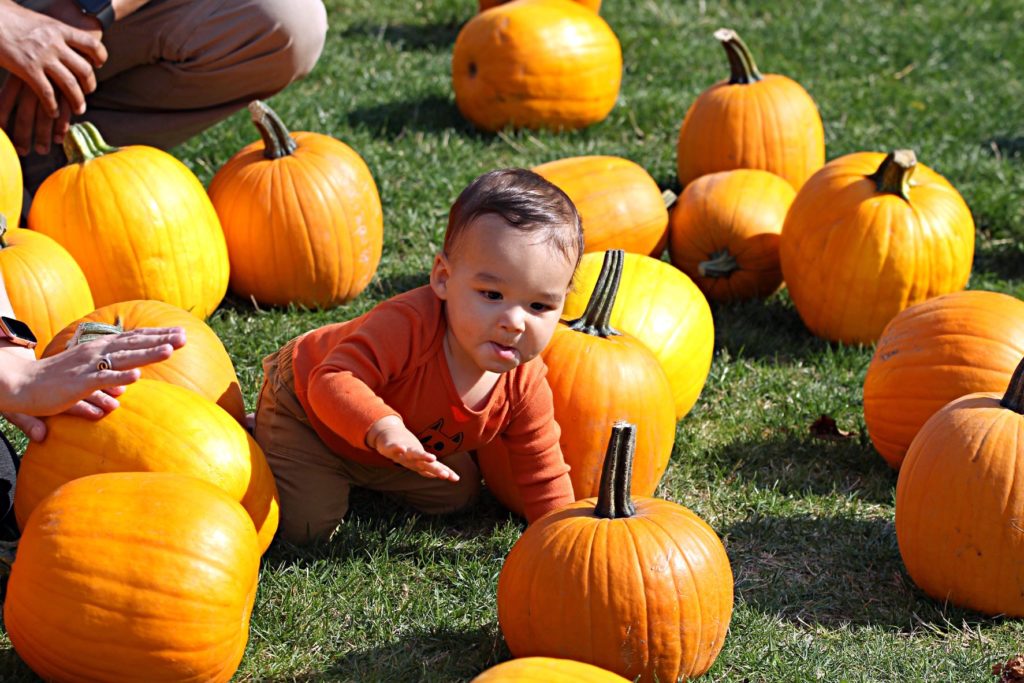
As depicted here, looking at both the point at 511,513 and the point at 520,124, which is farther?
the point at 520,124

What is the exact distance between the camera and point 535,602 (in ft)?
9.13

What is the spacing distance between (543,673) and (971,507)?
4.59 feet

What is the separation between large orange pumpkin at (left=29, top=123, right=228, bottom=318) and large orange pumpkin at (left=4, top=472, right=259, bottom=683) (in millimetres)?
1703

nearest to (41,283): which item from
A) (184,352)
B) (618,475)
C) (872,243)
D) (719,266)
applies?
(184,352)

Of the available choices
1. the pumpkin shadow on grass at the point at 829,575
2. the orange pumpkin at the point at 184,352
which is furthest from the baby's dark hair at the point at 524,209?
the pumpkin shadow on grass at the point at 829,575

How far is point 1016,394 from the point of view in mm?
3230

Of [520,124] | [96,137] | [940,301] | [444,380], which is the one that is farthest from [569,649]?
[520,124]

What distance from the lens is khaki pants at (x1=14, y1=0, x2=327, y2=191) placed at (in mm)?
5207

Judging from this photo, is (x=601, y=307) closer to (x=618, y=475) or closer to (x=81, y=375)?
(x=618, y=475)

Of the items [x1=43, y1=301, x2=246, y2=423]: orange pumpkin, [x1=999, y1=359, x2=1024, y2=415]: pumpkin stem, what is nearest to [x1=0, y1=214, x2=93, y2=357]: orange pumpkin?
[x1=43, y1=301, x2=246, y2=423]: orange pumpkin

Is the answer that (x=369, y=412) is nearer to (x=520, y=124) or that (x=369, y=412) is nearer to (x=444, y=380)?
(x=444, y=380)

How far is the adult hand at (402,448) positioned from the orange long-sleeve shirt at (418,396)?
0.13 ft

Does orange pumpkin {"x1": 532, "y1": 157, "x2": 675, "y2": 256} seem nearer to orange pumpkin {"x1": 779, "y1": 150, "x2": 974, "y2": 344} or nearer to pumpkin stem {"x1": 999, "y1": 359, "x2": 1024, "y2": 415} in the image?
orange pumpkin {"x1": 779, "y1": 150, "x2": 974, "y2": 344}

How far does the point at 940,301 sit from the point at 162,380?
246 centimetres
